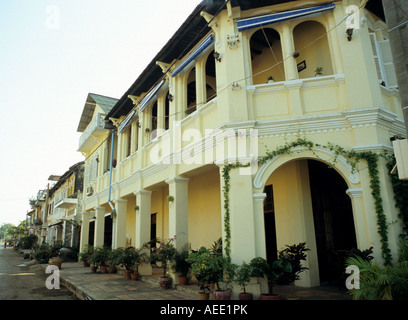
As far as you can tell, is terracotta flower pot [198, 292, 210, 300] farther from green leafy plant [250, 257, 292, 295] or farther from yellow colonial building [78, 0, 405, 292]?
green leafy plant [250, 257, 292, 295]

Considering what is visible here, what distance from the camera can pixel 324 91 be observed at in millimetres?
7230

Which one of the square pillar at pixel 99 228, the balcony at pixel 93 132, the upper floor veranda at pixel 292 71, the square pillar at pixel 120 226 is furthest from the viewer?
the square pillar at pixel 99 228

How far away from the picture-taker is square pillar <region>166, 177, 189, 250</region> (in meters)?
9.12

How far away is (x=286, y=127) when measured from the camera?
720 centimetres

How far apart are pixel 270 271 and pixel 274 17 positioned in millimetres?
6129

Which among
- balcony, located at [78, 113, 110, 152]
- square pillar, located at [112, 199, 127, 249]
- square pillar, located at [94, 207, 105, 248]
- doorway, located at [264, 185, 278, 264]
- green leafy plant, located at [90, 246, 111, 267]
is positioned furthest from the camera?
square pillar, located at [94, 207, 105, 248]

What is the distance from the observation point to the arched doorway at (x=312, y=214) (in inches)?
323

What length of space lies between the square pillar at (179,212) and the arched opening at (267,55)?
4.26 metres

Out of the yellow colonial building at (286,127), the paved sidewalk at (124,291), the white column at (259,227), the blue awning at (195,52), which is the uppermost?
the blue awning at (195,52)

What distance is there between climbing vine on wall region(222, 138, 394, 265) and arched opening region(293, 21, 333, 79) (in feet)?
7.90

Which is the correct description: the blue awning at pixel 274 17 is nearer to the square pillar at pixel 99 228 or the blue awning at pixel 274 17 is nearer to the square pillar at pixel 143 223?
the square pillar at pixel 143 223

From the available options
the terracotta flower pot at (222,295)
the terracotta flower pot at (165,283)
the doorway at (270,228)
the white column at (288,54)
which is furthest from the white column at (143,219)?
the white column at (288,54)

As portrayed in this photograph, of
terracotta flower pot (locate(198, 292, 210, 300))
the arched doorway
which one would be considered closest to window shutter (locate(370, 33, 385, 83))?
the arched doorway
